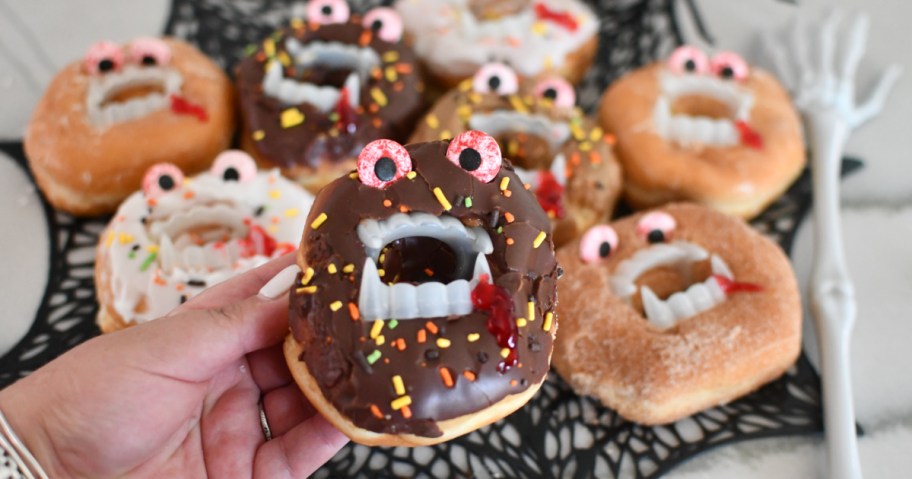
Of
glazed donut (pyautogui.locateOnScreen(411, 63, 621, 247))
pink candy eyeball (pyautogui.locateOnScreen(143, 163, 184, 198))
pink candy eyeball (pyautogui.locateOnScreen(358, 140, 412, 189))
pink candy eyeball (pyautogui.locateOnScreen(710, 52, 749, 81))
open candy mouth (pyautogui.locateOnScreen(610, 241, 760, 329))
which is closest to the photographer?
pink candy eyeball (pyautogui.locateOnScreen(358, 140, 412, 189))

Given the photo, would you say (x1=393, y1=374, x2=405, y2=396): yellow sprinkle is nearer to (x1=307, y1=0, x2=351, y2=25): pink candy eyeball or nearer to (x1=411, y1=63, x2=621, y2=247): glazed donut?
(x1=411, y1=63, x2=621, y2=247): glazed donut

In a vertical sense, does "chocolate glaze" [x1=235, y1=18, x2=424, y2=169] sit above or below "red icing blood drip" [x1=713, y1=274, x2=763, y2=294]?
above

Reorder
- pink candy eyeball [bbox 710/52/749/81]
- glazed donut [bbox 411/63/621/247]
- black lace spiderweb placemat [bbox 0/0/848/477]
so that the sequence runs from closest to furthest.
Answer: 1. black lace spiderweb placemat [bbox 0/0/848/477]
2. glazed donut [bbox 411/63/621/247]
3. pink candy eyeball [bbox 710/52/749/81]

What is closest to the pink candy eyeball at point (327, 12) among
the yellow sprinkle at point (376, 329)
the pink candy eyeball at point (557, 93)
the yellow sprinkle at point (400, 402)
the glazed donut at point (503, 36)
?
the glazed donut at point (503, 36)

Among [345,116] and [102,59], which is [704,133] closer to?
[345,116]

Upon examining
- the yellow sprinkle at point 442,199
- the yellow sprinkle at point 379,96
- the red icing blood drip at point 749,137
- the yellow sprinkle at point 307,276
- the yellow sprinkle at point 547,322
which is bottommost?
the red icing blood drip at point 749,137

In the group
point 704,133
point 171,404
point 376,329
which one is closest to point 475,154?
point 376,329

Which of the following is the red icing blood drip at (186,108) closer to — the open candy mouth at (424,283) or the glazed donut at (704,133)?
the open candy mouth at (424,283)

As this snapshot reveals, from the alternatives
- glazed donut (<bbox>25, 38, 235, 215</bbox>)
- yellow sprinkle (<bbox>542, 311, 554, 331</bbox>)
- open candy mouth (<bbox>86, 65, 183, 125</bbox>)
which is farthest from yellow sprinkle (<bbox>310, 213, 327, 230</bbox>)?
open candy mouth (<bbox>86, 65, 183, 125</bbox>)
